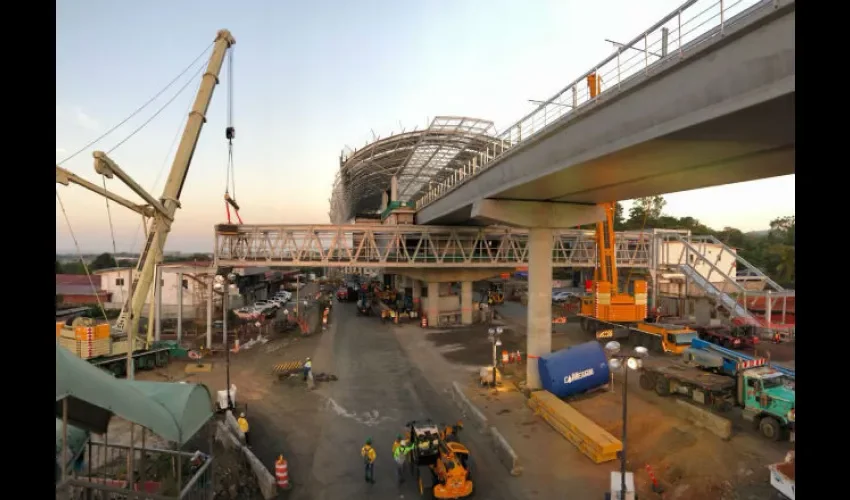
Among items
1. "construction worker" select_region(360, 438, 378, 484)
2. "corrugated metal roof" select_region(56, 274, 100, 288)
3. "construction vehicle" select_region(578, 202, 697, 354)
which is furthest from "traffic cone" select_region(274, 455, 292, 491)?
"corrugated metal roof" select_region(56, 274, 100, 288)

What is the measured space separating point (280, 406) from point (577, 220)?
18.1 metres

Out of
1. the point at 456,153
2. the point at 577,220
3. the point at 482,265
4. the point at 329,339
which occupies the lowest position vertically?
the point at 329,339

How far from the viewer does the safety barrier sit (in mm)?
14172

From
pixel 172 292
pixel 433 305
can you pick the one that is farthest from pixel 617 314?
pixel 172 292

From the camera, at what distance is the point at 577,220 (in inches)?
910

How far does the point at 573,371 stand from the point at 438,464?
32.6ft

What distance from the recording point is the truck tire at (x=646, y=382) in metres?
21.0

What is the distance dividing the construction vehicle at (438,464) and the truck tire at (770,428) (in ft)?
38.7

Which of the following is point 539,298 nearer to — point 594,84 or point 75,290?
point 594,84

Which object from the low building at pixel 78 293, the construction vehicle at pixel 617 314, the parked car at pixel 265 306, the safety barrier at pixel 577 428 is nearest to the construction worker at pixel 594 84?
the safety barrier at pixel 577 428
